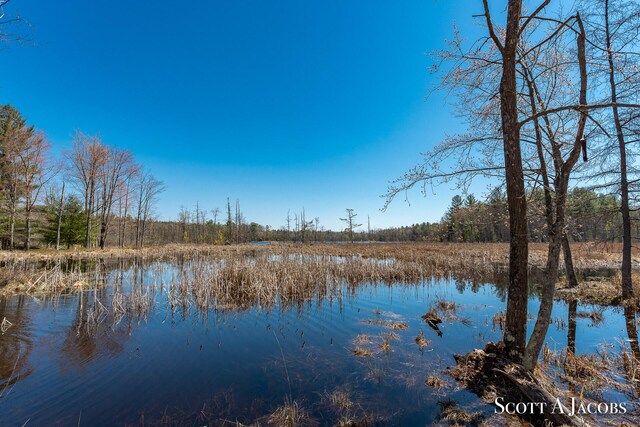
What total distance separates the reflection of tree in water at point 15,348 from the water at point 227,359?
0.08ft

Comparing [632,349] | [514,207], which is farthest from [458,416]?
[632,349]

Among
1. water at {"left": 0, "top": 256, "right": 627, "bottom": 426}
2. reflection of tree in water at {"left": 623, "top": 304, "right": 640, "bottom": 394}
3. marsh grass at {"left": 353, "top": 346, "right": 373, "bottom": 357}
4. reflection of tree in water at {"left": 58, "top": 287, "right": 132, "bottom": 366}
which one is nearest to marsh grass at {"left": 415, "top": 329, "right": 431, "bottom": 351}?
water at {"left": 0, "top": 256, "right": 627, "bottom": 426}

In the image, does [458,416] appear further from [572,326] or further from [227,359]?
[572,326]

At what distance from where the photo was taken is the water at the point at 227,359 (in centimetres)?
366

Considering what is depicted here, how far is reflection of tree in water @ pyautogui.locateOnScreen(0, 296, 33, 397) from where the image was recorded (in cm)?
426

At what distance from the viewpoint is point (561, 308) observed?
909 centimetres

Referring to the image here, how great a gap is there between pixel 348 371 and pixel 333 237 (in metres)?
105

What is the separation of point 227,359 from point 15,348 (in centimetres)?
411

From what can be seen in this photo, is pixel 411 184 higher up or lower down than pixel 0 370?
higher up

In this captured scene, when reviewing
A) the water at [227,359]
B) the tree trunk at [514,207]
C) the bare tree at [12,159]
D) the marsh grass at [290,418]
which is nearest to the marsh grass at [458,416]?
the water at [227,359]

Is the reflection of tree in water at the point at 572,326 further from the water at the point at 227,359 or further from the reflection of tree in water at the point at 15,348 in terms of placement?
the reflection of tree in water at the point at 15,348

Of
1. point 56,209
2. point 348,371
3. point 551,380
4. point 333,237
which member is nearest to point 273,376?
point 348,371

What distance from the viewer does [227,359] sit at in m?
5.27

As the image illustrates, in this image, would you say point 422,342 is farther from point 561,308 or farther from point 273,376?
point 561,308
